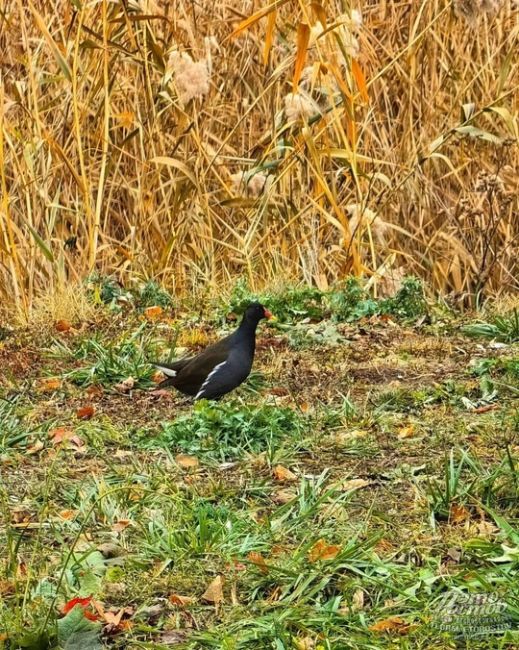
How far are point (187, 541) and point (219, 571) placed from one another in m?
0.18

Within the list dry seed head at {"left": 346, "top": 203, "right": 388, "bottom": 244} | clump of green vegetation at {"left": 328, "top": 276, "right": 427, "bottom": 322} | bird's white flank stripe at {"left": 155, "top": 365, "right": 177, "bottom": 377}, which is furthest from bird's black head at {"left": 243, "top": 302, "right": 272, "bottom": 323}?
dry seed head at {"left": 346, "top": 203, "right": 388, "bottom": 244}

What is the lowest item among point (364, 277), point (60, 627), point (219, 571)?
point (364, 277)

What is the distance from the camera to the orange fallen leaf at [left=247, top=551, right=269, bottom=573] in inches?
117

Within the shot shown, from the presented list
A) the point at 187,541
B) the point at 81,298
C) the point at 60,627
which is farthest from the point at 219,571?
the point at 81,298

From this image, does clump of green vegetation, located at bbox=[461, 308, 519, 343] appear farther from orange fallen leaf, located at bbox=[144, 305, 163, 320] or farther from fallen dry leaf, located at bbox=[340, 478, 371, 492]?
fallen dry leaf, located at bbox=[340, 478, 371, 492]

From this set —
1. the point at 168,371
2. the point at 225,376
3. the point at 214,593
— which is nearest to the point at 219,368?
the point at 225,376

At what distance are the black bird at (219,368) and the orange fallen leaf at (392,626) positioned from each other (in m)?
2.07

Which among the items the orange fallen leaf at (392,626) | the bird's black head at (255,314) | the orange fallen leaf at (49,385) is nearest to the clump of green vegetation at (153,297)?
the orange fallen leaf at (49,385)

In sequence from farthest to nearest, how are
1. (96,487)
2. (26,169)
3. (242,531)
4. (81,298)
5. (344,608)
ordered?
1. (26,169)
2. (81,298)
3. (96,487)
4. (242,531)
5. (344,608)

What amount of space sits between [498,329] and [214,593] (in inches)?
120

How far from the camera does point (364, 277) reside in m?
6.96

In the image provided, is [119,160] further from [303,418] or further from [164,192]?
[303,418]

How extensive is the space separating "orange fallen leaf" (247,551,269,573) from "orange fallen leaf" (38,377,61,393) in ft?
7.30

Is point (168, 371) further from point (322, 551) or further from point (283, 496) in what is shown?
point (322, 551)
